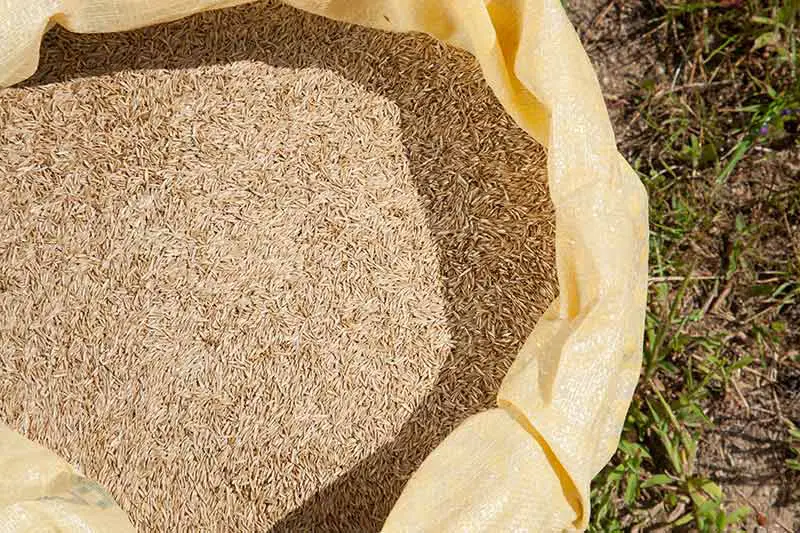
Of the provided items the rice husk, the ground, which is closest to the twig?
the ground

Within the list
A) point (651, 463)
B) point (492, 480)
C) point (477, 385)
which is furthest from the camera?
point (651, 463)

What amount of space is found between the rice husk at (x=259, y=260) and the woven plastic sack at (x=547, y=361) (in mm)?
114

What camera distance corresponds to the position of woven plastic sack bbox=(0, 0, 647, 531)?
1007mm

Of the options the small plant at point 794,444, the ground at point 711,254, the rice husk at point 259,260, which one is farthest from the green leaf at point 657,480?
the rice husk at point 259,260

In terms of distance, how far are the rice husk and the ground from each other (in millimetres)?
266

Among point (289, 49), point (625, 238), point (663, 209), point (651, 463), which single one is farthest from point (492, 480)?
point (289, 49)

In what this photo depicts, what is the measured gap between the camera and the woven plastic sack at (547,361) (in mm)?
1007

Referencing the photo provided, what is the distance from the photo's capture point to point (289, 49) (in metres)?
1.31

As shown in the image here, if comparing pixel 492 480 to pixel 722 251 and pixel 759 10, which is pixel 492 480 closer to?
pixel 722 251

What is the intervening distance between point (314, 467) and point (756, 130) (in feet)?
2.92

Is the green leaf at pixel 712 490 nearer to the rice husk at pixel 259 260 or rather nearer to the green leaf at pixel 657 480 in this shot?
the green leaf at pixel 657 480

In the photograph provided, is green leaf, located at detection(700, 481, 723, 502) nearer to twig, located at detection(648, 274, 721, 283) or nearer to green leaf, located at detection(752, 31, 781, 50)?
twig, located at detection(648, 274, 721, 283)

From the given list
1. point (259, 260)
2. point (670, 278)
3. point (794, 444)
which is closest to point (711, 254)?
point (670, 278)

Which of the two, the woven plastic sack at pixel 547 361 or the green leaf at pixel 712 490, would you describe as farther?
the green leaf at pixel 712 490
